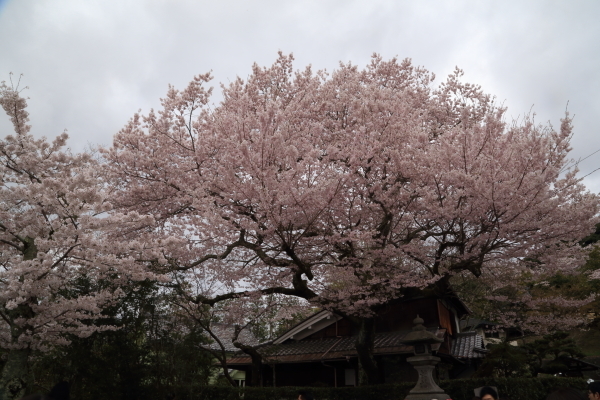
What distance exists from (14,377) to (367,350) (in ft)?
26.1

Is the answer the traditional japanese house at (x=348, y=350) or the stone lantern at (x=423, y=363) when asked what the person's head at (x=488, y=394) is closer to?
the stone lantern at (x=423, y=363)

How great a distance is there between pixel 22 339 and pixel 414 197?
904 centimetres

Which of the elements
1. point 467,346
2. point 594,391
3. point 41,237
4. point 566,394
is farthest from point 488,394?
point 467,346

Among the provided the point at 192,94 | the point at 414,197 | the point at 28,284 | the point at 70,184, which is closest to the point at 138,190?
the point at 192,94

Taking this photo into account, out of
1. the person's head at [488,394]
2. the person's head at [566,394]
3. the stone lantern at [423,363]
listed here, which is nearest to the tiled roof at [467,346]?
the stone lantern at [423,363]

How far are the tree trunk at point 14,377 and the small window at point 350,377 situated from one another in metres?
10.1

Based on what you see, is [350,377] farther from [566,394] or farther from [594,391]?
[566,394]

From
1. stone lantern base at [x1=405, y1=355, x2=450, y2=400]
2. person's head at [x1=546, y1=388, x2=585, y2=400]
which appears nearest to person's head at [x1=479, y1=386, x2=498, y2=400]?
person's head at [x1=546, y1=388, x2=585, y2=400]

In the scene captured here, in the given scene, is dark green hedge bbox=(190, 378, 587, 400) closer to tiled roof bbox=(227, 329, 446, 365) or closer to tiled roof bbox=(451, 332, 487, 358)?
tiled roof bbox=(227, 329, 446, 365)

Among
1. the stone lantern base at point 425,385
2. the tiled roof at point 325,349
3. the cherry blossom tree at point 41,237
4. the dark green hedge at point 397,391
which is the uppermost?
the cherry blossom tree at point 41,237

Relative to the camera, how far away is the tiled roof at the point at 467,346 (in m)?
15.2

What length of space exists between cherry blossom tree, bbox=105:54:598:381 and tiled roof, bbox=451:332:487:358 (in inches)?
164

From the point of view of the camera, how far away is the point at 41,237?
7.76 metres

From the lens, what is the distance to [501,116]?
10.3 meters
